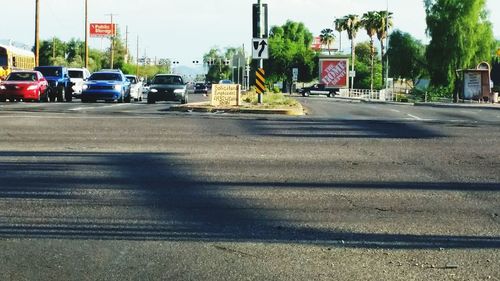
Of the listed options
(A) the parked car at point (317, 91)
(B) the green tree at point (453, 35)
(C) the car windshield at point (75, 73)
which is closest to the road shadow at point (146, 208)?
(C) the car windshield at point (75, 73)

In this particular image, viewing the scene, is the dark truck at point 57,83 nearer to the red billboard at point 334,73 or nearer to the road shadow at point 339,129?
the road shadow at point 339,129

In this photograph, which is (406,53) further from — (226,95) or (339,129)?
(339,129)

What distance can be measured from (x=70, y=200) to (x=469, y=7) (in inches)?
2752

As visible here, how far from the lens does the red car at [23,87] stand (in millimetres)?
36062

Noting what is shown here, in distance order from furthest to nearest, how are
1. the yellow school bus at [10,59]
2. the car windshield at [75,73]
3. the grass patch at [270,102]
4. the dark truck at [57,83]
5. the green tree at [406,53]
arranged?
the green tree at [406,53] → the car windshield at [75,73] → the yellow school bus at [10,59] → the dark truck at [57,83] → the grass patch at [270,102]

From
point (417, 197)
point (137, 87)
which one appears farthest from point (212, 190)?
point (137, 87)

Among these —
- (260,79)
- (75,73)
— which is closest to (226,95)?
(260,79)

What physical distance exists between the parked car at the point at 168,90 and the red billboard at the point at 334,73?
72.2 meters

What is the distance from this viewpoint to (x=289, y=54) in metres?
Answer: 120

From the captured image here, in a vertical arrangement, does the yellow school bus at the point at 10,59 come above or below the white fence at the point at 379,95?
above

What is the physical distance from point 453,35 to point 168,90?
43.3 meters

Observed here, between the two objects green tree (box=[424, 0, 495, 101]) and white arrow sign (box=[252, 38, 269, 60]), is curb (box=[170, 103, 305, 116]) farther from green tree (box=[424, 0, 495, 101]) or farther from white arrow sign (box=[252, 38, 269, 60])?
green tree (box=[424, 0, 495, 101])

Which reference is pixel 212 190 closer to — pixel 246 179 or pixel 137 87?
pixel 246 179

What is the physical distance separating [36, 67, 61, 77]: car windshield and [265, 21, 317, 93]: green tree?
77817 mm
